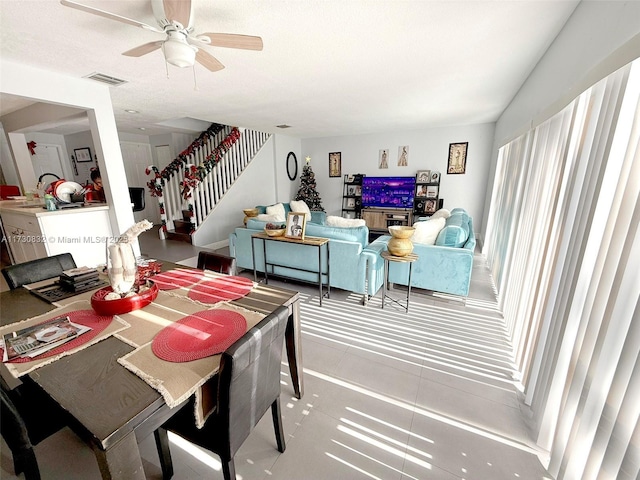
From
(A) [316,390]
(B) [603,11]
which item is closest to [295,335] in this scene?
(A) [316,390]

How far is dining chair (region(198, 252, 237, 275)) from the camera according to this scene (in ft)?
6.58

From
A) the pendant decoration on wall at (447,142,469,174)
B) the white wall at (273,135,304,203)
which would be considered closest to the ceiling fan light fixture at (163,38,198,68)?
the white wall at (273,135,304,203)

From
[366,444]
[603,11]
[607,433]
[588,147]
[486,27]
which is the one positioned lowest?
[366,444]

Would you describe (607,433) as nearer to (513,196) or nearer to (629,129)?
(629,129)

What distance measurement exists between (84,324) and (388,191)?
6.11 metres

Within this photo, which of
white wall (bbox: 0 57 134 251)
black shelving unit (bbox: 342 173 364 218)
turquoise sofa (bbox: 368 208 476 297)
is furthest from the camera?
black shelving unit (bbox: 342 173 364 218)

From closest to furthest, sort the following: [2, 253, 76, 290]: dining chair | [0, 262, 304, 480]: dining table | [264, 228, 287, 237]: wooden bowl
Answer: [0, 262, 304, 480]: dining table < [2, 253, 76, 290]: dining chair < [264, 228, 287, 237]: wooden bowl

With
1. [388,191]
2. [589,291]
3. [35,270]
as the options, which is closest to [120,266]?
[35,270]

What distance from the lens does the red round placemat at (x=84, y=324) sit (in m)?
1.02

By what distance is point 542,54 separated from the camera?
2.26 meters

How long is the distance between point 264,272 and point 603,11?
3.62 m

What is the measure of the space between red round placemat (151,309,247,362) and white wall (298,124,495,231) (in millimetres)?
6012

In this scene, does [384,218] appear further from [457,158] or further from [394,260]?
[394,260]

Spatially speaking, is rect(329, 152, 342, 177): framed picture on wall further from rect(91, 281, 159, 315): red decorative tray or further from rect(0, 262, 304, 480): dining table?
rect(0, 262, 304, 480): dining table
